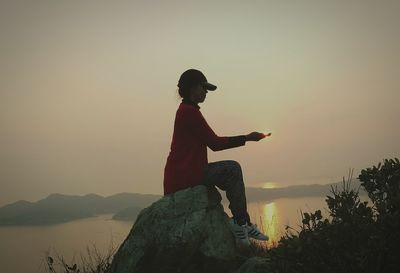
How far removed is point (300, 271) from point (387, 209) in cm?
127

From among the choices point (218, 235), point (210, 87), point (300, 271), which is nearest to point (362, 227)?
point (300, 271)

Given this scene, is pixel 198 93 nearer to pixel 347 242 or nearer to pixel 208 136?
pixel 208 136

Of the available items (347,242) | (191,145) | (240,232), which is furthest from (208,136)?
(347,242)

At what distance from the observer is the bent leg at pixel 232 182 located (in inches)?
306

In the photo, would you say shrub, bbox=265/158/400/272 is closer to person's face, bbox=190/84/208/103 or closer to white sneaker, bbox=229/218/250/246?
white sneaker, bbox=229/218/250/246

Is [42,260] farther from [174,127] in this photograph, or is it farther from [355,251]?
[355,251]

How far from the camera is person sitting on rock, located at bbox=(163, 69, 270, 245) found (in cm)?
780

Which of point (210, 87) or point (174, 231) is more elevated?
point (210, 87)

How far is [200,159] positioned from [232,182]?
2.25ft

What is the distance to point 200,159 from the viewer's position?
26.1ft

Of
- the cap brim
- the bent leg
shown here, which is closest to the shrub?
the bent leg

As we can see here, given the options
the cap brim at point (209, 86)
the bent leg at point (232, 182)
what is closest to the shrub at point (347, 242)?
the bent leg at point (232, 182)

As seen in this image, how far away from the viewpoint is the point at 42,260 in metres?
10.3

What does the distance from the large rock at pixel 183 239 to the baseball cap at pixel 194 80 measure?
1795 millimetres
